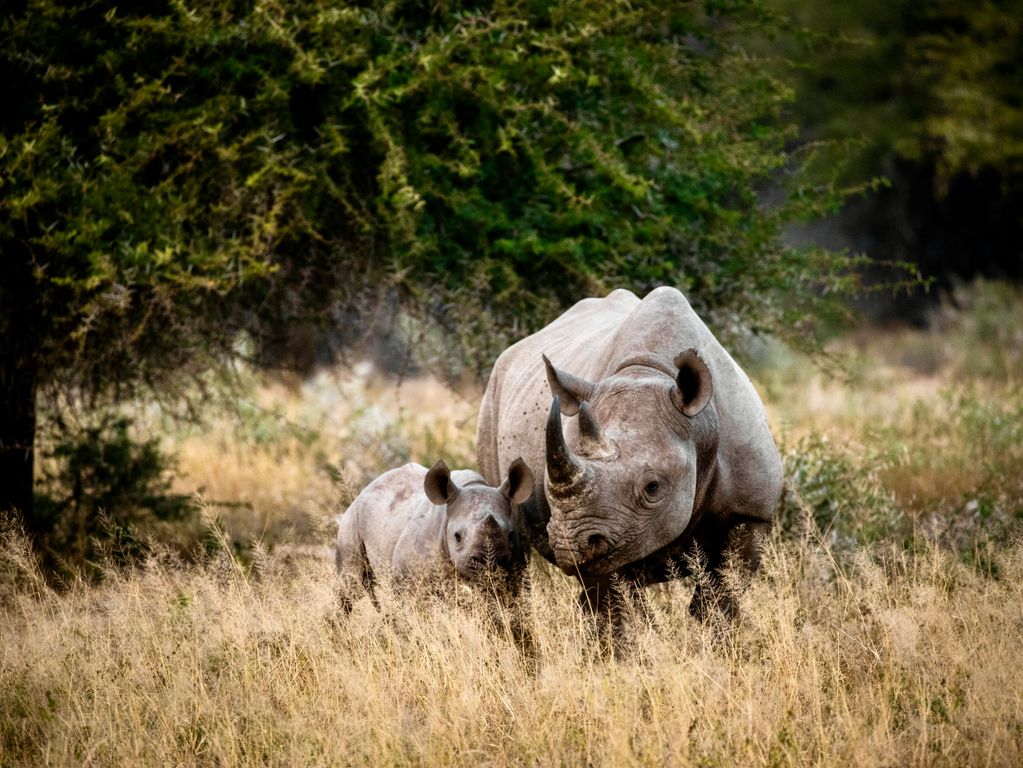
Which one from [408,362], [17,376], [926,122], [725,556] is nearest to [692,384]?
[725,556]

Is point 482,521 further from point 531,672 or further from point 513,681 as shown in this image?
point 513,681

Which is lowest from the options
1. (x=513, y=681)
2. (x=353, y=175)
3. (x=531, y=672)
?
(x=531, y=672)

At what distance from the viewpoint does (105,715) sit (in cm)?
478

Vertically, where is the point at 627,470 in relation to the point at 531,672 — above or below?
above

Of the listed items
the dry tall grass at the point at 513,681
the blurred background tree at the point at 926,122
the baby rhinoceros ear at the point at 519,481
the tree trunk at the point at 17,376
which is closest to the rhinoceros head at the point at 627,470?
the dry tall grass at the point at 513,681

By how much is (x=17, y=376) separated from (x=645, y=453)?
4.91 meters

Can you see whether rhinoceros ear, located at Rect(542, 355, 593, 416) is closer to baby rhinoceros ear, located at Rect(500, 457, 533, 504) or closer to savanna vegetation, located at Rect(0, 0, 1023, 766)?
baby rhinoceros ear, located at Rect(500, 457, 533, 504)

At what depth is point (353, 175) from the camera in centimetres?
834

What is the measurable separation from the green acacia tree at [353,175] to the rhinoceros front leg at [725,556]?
257 cm

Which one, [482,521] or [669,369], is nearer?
[669,369]

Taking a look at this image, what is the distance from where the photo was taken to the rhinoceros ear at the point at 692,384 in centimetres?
514

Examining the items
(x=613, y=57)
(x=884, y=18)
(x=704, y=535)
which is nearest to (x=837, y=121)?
(x=884, y=18)

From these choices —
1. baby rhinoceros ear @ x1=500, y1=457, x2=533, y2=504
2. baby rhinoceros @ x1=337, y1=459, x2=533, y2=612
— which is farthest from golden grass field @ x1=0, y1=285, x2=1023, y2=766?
baby rhinoceros ear @ x1=500, y1=457, x2=533, y2=504

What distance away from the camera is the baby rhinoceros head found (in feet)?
18.5
